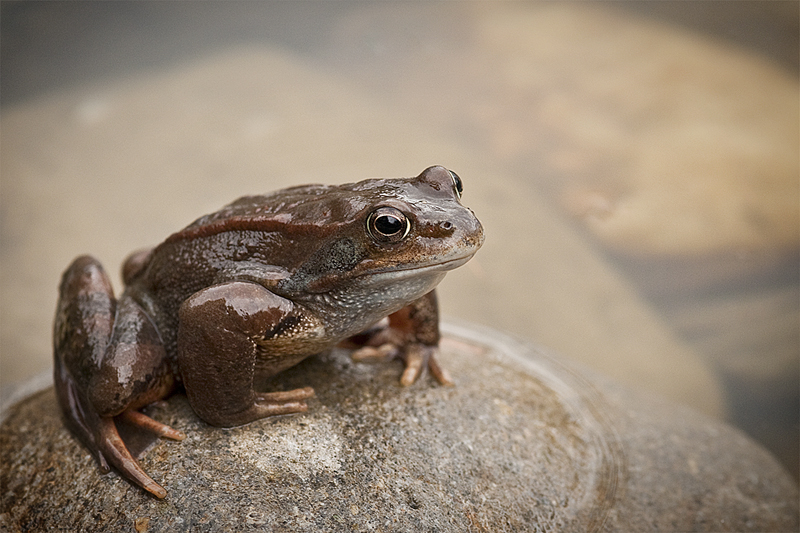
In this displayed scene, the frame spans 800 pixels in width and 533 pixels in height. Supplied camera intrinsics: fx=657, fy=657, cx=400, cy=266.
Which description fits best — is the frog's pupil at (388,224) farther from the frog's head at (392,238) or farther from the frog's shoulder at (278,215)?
the frog's shoulder at (278,215)

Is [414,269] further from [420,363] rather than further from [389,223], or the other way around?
[420,363]

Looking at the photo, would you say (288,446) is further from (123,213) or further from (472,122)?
(472,122)

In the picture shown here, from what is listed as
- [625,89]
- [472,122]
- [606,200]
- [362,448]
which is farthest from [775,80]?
[362,448]

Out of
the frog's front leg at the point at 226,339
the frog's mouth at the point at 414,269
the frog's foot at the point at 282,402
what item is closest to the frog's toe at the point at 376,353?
the frog's foot at the point at 282,402

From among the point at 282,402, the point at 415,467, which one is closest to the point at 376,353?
the point at 282,402

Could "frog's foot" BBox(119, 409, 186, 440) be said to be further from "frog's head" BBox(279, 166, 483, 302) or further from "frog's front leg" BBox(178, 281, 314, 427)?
"frog's head" BBox(279, 166, 483, 302)

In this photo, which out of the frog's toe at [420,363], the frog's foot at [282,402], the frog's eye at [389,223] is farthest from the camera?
the frog's toe at [420,363]

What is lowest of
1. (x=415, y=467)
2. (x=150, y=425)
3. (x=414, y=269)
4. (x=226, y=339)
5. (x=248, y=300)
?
(x=415, y=467)
